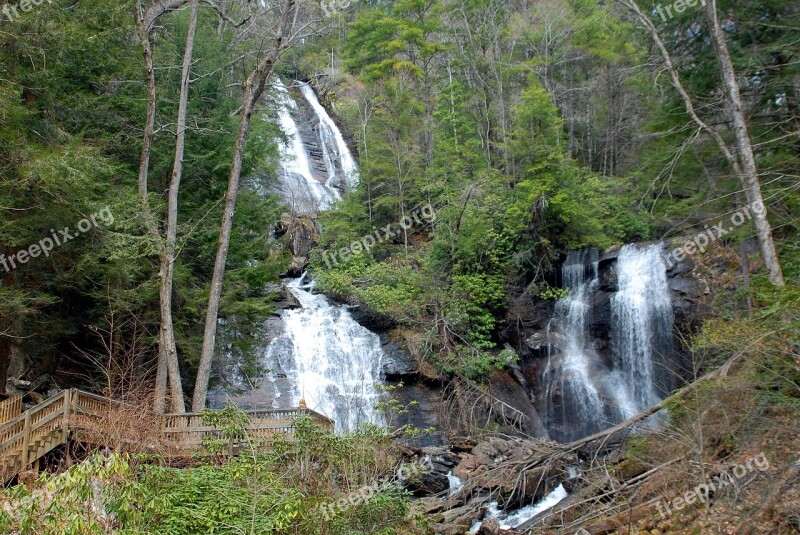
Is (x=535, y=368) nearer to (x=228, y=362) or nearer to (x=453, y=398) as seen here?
(x=453, y=398)

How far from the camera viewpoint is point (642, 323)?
60.8ft

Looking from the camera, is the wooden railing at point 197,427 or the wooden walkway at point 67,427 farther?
the wooden railing at point 197,427

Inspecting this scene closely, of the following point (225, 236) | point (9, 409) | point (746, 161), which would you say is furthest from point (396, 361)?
point (746, 161)

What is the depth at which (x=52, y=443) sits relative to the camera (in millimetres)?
10383

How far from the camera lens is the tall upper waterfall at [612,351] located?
707 inches

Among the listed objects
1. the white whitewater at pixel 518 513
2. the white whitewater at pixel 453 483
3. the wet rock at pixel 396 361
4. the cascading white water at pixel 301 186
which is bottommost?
the white whitewater at pixel 518 513

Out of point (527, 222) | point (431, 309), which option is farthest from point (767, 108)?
point (431, 309)

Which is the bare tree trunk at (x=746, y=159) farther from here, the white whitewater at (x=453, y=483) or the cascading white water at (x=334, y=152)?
the cascading white water at (x=334, y=152)

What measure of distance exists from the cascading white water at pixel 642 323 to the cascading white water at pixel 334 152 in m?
17.6

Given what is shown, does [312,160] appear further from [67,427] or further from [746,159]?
[746,159]

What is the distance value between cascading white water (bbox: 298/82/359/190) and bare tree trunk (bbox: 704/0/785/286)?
909 inches

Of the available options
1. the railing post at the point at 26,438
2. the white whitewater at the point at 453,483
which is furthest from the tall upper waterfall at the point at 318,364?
the railing post at the point at 26,438

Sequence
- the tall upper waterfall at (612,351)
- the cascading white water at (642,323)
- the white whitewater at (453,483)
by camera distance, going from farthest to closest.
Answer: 1. the tall upper waterfall at (612,351)
2. the cascading white water at (642,323)
3. the white whitewater at (453,483)

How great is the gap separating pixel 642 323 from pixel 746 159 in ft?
29.4
